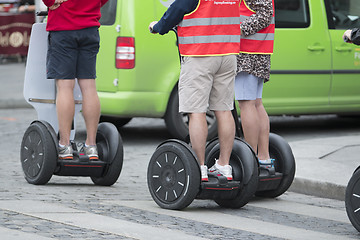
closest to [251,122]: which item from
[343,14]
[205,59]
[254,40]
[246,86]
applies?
[246,86]

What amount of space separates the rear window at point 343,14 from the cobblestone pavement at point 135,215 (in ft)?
12.5

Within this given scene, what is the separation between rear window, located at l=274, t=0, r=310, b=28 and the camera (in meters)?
9.71

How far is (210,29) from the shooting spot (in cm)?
558

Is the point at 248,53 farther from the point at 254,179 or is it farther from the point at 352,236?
the point at 352,236

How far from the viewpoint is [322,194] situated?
6.74 meters

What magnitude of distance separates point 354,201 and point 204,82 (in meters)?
1.23

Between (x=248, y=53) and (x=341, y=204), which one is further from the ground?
(x=248, y=53)

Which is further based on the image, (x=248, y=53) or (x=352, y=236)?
(x=248, y=53)

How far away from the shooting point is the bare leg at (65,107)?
6.50 metres

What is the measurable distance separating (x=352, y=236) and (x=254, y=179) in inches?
34.3

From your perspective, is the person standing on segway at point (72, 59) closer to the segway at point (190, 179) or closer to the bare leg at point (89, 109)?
the bare leg at point (89, 109)

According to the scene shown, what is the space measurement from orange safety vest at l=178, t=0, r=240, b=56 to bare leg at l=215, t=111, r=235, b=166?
0.41 m

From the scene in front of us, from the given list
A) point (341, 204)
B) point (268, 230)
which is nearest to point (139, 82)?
point (341, 204)

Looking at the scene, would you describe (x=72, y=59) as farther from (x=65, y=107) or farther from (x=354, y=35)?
(x=354, y=35)
